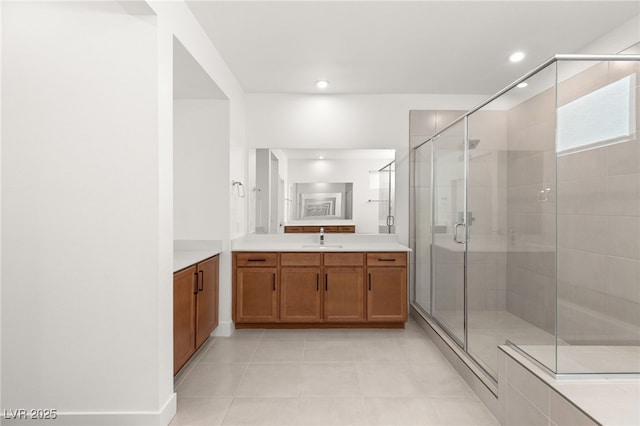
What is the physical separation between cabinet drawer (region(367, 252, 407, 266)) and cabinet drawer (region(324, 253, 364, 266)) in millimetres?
87

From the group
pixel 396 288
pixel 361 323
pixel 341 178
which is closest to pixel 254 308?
pixel 361 323

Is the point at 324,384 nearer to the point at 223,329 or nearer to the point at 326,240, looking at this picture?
the point at 223,329

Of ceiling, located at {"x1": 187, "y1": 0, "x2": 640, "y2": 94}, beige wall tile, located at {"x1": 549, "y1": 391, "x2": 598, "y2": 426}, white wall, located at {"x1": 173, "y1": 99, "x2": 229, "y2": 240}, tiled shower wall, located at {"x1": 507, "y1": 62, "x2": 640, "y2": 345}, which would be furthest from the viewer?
white wall, located at {"x1": 173, "y1": 99, "x2": 229, "y2": 240}

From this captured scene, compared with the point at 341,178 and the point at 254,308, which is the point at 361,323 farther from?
the point at 341,178

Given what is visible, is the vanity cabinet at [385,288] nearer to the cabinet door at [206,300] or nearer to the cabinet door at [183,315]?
the cabinet door at [206,300]

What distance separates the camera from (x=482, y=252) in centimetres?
275

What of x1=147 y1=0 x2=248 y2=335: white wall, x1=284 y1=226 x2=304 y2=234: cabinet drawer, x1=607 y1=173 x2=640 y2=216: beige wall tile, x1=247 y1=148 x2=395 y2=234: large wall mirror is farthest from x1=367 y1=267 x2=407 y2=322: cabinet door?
x1=607 y1=173 x2=640 y2=216: beige wall tile

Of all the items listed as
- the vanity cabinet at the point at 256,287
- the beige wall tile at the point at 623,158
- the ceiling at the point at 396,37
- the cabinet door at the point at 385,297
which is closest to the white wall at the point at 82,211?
the ceiling at the point at 396,37

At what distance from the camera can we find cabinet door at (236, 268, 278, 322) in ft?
12.5

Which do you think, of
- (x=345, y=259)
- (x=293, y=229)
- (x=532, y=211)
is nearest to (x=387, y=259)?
(x=345, y=259)

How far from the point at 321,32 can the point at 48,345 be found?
256 cm

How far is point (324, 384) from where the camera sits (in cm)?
268

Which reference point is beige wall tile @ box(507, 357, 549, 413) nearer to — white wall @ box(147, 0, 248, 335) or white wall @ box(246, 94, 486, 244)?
white wall @ box(147, 0, 248, 335)

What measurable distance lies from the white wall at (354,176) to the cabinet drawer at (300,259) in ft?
2.61
